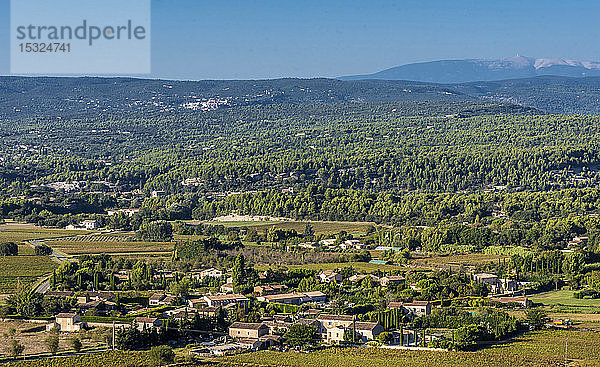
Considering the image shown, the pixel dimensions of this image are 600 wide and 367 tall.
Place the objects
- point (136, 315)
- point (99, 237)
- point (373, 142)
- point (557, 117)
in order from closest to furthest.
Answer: point (136, 315)
point (99, 237)
point (373, 142)
point (557, 117)

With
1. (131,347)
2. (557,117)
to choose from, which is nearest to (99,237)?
(131,347)

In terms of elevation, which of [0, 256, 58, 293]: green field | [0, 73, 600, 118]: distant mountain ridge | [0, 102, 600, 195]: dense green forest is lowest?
[0, 256, 58, 293]: green field

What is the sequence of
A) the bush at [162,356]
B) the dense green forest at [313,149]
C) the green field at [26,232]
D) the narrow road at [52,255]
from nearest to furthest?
the bush at [162,356] < the narrow road at [52,255] < the green field at [26,232] < the dense green forest at [313,149]

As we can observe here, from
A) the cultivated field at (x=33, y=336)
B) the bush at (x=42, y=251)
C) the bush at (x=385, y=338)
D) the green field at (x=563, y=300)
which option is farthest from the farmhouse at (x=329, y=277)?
the bush at (x=42, y=251)

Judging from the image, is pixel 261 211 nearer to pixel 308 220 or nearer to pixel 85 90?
pixel 308 220

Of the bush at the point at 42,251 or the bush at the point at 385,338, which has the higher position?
the bush at the point at 385,338

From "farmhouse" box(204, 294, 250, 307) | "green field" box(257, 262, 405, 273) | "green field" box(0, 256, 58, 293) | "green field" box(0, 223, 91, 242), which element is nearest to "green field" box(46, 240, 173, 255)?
"green field" box(0, 223, 91, 242)

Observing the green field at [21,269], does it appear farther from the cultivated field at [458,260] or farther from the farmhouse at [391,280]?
the cultivated field at [458,260]

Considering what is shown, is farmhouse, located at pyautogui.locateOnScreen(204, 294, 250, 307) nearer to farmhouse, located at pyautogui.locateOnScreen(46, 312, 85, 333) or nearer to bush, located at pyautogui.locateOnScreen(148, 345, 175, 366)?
farmhouse, located at pyautogui.locateOnScreen(46, 312, 85, 333)
